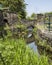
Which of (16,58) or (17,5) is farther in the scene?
(17,5)

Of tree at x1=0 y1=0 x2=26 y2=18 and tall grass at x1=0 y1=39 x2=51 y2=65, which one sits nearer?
tall grass at x1=0 y1=39 x2=51 y2=65

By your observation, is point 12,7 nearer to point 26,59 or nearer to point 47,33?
point 47,33

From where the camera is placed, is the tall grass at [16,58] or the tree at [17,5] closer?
the tall grass at [16,58]

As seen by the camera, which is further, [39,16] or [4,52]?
[39,16]

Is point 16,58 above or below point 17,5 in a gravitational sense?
below

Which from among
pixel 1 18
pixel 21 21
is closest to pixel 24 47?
pixel 1 18

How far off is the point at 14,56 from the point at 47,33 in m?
8.13

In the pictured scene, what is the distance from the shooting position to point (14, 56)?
1115 centimetres

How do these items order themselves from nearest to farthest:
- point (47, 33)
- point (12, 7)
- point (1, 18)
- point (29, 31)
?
point (47, 33) → point (1, 18) → point (29, 31) → point (12, 7)

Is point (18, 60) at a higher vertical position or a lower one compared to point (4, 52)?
lower

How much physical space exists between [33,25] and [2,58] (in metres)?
17.6

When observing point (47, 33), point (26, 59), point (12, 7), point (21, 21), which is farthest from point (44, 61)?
point (12, 7)

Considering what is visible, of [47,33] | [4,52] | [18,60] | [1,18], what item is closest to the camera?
Answer: [4,52]

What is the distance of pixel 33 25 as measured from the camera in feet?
90.2
